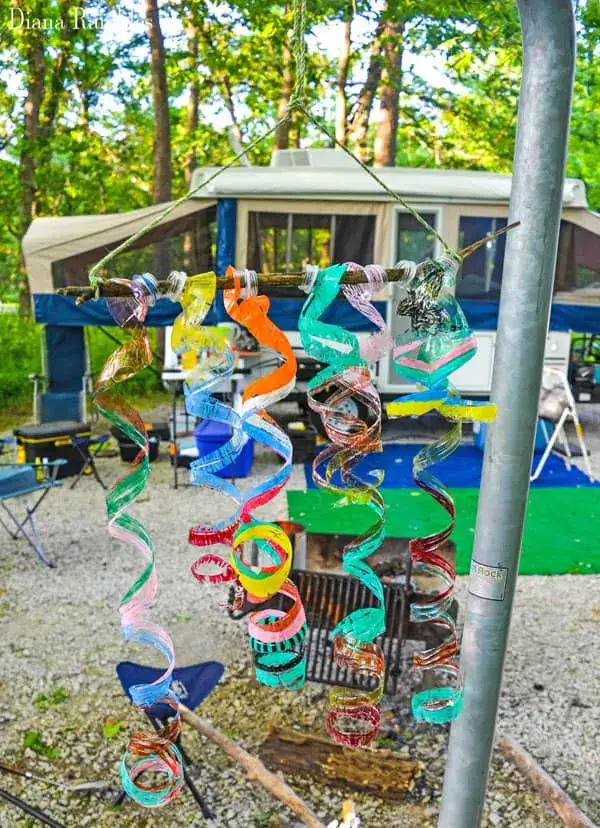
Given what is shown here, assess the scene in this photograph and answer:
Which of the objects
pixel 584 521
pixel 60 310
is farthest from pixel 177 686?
pixel 60 310

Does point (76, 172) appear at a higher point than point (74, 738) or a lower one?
higher

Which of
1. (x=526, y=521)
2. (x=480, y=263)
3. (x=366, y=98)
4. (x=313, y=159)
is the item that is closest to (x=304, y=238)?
(x=313, y=159)

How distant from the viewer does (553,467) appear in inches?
360

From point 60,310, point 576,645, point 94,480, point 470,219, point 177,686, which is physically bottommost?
point 94,480

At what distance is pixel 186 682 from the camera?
11.6 ft

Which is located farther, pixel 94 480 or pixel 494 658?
pixel 94 480

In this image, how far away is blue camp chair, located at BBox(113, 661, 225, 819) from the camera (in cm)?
329

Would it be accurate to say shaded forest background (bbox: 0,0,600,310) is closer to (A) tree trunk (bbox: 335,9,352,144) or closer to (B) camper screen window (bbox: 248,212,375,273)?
(A) tree trunk (bbox: 335,9,352,144)

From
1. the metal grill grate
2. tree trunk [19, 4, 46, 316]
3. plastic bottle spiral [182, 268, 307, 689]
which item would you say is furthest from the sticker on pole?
tree trunk [19, 4, 46, 316]

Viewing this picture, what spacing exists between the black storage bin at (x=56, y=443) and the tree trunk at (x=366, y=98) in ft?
28.7

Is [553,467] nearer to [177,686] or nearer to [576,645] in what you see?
[576,645]

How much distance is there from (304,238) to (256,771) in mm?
7509

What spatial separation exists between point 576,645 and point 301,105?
411 centimetres

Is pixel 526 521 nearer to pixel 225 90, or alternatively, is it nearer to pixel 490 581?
pixel 490 581
